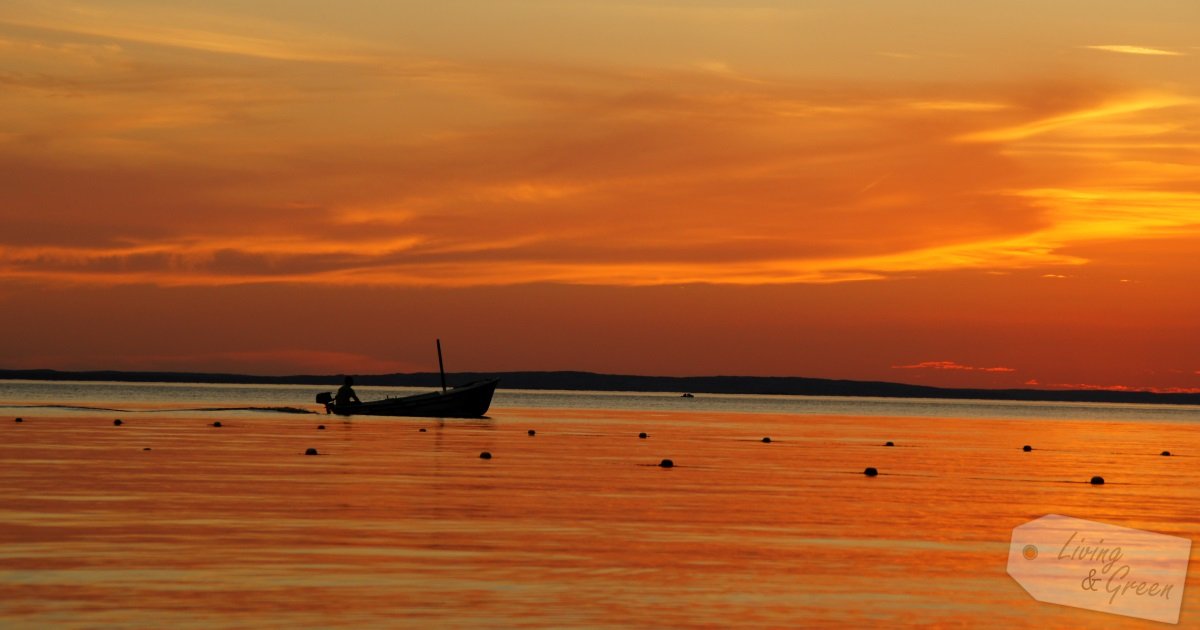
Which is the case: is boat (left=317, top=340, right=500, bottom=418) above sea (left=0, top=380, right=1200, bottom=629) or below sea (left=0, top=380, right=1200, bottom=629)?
above

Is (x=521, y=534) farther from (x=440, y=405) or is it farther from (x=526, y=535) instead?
(x=440, y=405)

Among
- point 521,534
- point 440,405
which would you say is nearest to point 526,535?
point 521,534

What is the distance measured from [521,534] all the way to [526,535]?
18 cm

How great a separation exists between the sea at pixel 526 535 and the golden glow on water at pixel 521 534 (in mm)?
78

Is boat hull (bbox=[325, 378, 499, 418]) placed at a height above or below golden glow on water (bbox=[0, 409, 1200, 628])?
above

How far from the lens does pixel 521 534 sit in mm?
26609

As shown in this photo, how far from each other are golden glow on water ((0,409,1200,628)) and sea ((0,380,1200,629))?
0.08 meters

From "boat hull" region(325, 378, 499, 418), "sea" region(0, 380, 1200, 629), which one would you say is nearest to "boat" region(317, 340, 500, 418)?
"boat hull" region(325, 378, 499, 418)

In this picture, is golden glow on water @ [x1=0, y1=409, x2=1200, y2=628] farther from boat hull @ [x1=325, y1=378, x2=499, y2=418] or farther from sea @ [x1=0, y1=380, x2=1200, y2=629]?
boat hull @ [x1=325, y1=378, x2=499, y2=418]

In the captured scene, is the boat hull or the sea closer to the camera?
the sea

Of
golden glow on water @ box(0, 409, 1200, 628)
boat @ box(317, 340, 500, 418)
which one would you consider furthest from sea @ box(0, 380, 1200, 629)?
boat @ box(317, 340, 500, 418)

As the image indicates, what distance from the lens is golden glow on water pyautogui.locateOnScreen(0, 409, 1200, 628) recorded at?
1883cm

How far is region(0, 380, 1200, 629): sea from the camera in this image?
18.7m

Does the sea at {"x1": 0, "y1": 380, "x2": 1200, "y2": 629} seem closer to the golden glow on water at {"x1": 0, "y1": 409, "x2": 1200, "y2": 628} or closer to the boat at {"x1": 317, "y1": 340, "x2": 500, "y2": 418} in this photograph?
the golden glow on water at {"x1": 0, "y1": 409, "x2": 1200, "y2": 628}
